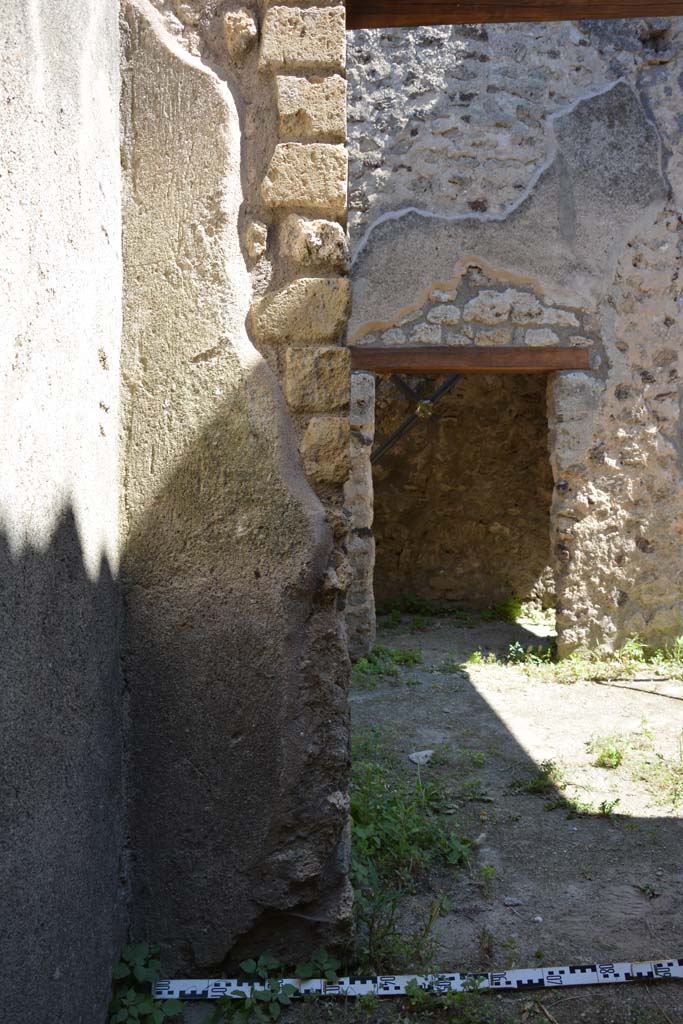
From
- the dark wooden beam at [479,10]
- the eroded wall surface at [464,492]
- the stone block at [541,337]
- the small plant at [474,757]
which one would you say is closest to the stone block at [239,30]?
the dark wooden beam at [479,10]

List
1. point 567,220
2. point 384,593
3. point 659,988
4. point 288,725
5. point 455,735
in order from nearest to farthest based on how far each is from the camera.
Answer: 1. point 288,725
2. point 659,988
3. point 455,735
4. point 567,220
5. point 384,593

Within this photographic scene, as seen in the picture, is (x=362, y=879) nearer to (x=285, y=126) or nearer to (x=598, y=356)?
(x=285, y=126)

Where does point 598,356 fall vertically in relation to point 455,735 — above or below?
above

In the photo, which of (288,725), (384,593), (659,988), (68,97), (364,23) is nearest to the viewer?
(68,97)

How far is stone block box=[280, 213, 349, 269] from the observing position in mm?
2131

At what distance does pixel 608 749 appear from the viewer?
394 cm

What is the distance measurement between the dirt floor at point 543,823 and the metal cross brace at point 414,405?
9.35 feet

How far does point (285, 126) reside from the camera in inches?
84.0

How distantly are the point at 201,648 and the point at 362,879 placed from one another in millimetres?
996

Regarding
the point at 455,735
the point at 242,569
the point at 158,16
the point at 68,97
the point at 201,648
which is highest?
the point at 158,16

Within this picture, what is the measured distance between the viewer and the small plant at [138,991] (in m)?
1.90

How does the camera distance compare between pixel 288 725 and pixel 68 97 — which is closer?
pixel 68 97

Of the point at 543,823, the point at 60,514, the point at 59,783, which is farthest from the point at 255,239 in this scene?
the point at 543,823

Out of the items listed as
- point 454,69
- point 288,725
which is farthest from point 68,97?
point 454,69
